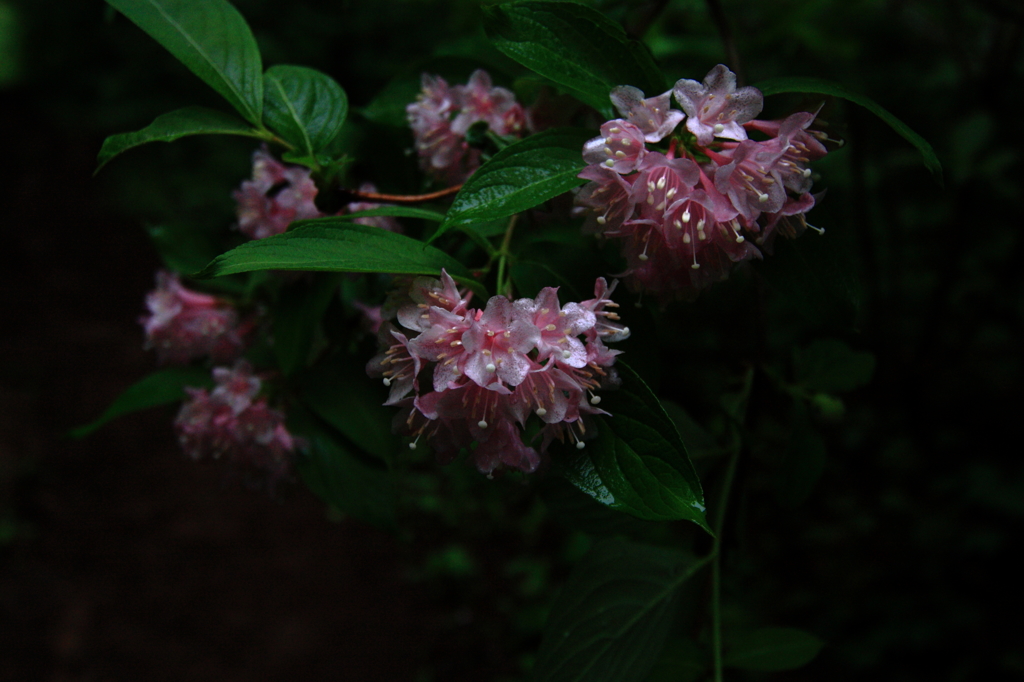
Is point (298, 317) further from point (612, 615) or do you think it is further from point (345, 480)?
point (612, 615)

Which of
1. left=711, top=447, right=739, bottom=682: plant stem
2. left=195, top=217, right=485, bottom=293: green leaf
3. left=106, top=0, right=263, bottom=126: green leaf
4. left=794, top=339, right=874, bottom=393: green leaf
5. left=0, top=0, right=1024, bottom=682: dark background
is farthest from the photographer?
left=0, top=0, right=1024, bottom=682: dark background

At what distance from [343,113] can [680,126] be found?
385mm

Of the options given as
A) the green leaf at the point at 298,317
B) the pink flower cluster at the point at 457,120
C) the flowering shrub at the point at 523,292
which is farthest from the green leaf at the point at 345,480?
the pink flower cluster at the point at 457,120

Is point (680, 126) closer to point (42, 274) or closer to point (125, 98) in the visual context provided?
point (42, 274)

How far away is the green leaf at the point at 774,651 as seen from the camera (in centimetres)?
88

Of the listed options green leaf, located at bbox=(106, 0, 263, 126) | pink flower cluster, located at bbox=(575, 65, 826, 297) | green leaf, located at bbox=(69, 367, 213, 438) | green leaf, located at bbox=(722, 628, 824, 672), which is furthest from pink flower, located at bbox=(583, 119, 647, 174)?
green leaf, located at bbox=(69, 367, 213, 438)

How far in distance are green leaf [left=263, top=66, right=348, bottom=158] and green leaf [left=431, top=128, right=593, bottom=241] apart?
261mm

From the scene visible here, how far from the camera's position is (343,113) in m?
0.82

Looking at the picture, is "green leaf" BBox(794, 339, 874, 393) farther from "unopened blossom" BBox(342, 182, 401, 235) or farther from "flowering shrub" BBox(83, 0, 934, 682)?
"unopened blossom" BBox(342, 182, 401, 235)

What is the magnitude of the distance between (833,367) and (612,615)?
0.46 m

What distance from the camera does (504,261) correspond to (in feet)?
2.31

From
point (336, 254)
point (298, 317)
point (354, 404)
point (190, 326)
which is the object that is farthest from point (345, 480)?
point (336, 254)

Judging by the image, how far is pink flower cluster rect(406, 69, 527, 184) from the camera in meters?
0.88

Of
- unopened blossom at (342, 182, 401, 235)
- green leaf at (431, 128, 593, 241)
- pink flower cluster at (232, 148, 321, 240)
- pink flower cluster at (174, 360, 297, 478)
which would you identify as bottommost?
pink flower cluster at (174, 360, 297, 478)
